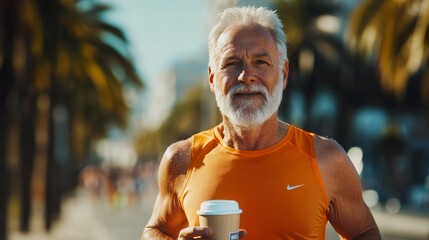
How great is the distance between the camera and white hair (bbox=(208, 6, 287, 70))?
3.22 m

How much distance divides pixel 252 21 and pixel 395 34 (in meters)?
15.1

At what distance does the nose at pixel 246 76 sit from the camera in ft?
10.1

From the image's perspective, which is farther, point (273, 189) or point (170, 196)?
point (170, 196)

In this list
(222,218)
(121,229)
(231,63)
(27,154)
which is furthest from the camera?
(27,154)

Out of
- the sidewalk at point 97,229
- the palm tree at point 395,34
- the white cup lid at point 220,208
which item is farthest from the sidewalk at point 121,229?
the white cup lid at point 220,208

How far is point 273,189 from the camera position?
307 centimetres

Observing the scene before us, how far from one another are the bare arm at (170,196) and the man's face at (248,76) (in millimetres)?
250

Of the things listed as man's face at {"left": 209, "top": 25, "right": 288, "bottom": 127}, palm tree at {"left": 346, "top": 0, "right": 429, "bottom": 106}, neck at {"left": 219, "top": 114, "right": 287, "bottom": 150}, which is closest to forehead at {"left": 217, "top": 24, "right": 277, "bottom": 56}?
man's face at {"left": 209, "top": 25, "right": 288, "bottom": 127}

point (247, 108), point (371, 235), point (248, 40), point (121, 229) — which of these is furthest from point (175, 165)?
point (121, 229)

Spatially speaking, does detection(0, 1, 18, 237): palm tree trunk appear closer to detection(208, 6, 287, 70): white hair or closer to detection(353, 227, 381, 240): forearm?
detection(208, 6, 287, 70): white hair

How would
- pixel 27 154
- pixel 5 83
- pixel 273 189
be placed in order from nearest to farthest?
pixel 273 189
pixel 5 83
pixel 27 154

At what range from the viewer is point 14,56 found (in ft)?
54.1

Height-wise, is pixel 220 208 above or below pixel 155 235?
above

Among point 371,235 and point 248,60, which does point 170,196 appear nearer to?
point 248,60
